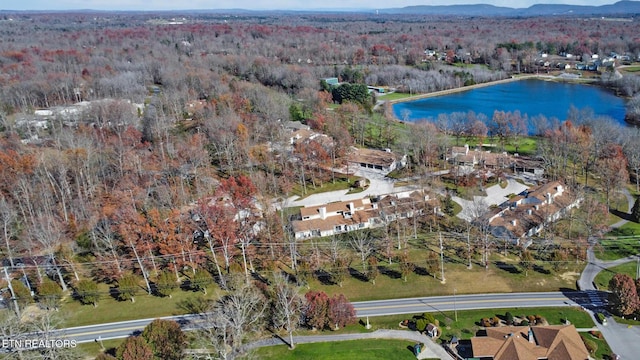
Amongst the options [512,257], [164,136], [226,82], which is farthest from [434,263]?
[226,82]

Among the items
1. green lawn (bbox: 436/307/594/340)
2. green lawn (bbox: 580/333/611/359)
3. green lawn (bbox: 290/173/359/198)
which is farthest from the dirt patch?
green lawn (bbox: 290/173/359/198)

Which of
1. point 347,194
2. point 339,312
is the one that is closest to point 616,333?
point 339,312

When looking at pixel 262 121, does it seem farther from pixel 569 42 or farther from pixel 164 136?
pixel 569 42

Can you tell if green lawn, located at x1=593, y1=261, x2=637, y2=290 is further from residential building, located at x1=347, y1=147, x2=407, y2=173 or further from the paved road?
residential building, located at x1=347, y1=147, x2=407, y2=173

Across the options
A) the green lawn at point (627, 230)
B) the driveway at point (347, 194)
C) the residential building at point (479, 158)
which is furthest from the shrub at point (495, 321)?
the residential building at point (479, 158)

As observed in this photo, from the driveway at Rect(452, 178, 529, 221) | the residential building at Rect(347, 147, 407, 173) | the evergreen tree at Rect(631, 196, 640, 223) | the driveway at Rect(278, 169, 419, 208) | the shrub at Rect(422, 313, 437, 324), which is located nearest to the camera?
the shrub at Rect(422, 313, 437, 324)

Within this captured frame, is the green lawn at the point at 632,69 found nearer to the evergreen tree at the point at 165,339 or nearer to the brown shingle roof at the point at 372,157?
the brown shingle roof at the point at 372,157

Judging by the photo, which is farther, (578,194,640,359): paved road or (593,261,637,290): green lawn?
(593,261,637,290): green lawn

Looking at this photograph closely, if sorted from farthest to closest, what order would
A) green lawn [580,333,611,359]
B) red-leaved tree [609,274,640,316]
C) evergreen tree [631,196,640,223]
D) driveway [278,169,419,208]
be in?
driveway [278,169,419,208] → evergreen tree [631,196,640,223] → red-leaved tree [609,274,640,316] → green lawn [580,333,611,359]
